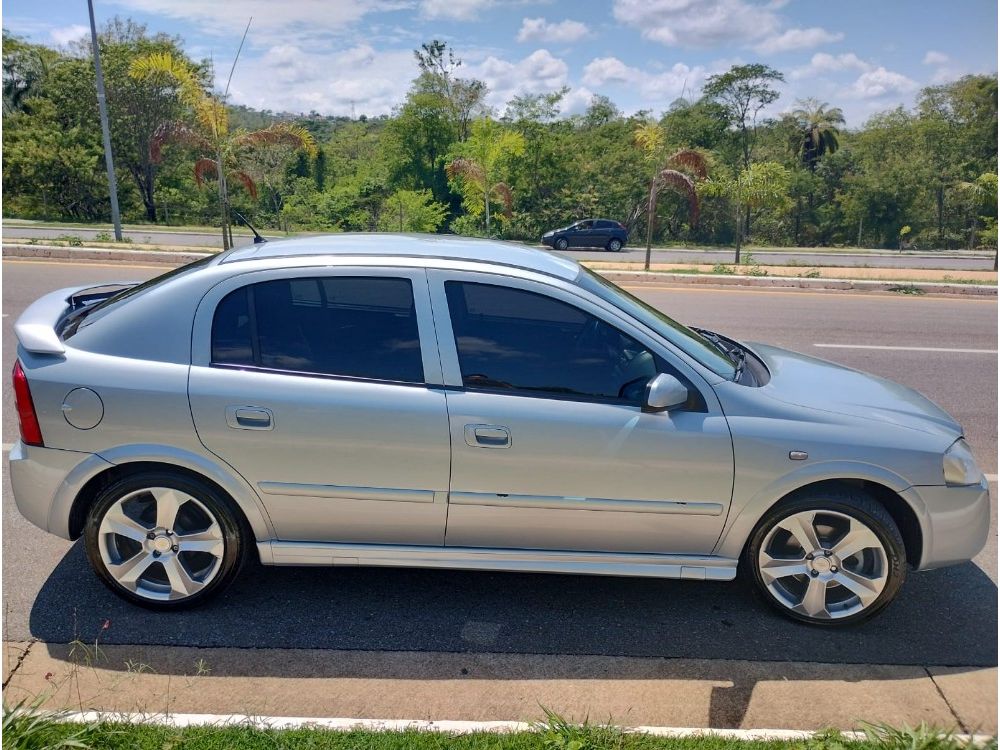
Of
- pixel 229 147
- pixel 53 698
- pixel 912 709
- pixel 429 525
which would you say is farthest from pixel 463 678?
pixel 229 147

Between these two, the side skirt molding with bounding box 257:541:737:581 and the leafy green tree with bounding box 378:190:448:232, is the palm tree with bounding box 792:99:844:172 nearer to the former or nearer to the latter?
the leafy green tree with bounding box 378:190:448:232

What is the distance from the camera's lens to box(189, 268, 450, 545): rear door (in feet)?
11.3

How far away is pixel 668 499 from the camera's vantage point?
3.49 metres

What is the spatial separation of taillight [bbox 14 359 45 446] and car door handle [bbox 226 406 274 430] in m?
0.87

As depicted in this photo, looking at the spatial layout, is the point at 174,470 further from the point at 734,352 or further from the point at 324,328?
the point at 734,352

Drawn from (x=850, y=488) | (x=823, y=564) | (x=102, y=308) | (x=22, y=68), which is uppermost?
(x=22, y=68)

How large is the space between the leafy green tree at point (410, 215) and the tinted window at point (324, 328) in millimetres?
24083

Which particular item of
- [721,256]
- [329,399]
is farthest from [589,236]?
[329,399]

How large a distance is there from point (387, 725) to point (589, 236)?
3287 centimetres

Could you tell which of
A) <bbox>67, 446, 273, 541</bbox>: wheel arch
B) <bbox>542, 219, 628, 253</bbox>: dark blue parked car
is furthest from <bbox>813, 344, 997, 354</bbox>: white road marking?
<bbox>542, 219, 628, 253</bbox>: dark blue parked car

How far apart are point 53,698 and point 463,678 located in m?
1.60

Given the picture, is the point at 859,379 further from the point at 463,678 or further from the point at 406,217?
the point at 406,217

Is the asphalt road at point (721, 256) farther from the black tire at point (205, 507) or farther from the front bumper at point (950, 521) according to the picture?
the black tire at point (205, 507)

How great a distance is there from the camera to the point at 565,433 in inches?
135
